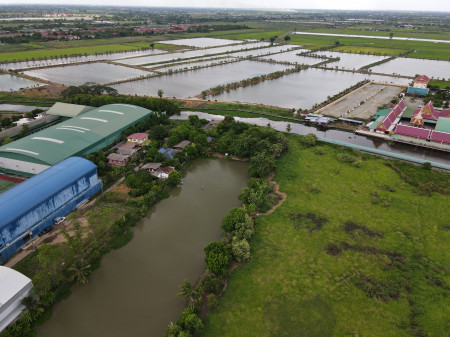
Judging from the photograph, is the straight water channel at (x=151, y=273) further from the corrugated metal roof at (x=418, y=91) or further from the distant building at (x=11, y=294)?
the corrugated metal roof at (x=418, y=91)

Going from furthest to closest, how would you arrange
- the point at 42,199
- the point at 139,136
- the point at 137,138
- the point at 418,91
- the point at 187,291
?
the point at 418,91, the point at 139,136, the point at 137,138, the point at 42,199, the point at 187,291

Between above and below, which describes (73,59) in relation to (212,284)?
above

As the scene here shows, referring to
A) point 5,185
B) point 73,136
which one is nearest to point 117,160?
point 73,136

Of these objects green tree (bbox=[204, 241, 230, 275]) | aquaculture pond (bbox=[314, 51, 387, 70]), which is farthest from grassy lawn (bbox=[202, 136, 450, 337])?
aquaculture pond (bbox=[314, 51, 387, 70])

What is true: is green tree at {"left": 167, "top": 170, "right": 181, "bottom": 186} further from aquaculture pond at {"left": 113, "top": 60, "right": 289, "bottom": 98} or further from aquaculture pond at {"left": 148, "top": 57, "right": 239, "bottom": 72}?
aquaculture pond at {"left": 148, "top": 57, "right": 239, "bottom": 72}

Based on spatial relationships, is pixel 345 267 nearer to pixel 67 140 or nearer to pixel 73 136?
pixel 67 140

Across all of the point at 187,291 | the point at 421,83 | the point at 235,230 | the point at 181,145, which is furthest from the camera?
the point at 421,83

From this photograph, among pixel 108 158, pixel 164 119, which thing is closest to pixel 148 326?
pixel 108 158
